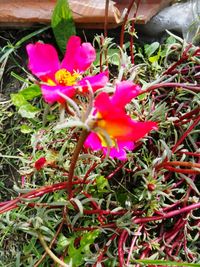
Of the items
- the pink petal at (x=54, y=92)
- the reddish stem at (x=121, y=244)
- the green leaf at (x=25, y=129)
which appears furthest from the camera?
the green leaf at (x=25, y=129)

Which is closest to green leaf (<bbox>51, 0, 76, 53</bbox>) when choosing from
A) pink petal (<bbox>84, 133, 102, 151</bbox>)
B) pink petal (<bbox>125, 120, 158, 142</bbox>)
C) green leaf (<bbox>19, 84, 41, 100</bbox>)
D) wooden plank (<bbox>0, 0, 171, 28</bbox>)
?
wooden plank (<bbox>0, 0, 171, 28</bbox>)

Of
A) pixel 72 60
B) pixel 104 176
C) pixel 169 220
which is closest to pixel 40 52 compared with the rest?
pixel 72 60

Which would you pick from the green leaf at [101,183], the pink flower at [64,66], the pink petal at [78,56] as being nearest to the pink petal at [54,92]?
the pink flower at [64,66]

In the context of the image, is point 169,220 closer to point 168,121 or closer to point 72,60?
point 168,121

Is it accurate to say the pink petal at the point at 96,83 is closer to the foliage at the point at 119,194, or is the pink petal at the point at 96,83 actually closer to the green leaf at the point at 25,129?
the foliage at the point at 119,194

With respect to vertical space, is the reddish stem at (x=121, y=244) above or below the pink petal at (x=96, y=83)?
below

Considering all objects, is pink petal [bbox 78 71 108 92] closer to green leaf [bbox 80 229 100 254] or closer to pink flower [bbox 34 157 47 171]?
pink flower [bbox 34 157 47 171]
